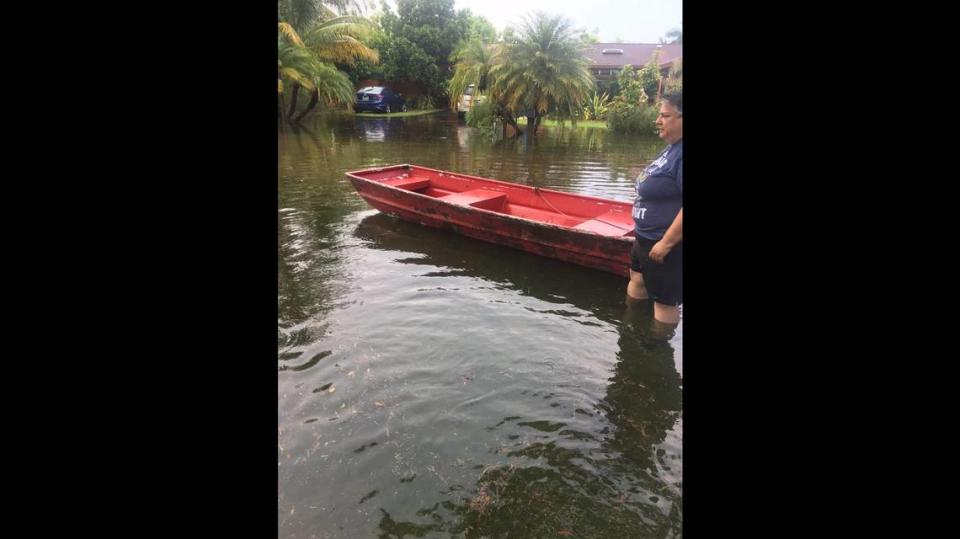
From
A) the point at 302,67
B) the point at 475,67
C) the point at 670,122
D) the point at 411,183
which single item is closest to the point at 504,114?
the point at 475,67

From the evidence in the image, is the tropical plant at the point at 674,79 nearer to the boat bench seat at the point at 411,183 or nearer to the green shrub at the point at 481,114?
the boat bench seat at the point at 411,183

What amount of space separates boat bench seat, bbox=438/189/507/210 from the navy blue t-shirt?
4.45 meters

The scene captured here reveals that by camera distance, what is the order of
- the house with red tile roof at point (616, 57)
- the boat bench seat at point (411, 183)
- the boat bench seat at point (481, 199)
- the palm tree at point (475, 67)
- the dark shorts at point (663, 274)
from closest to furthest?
the dark shorts at point (663, 274) < the boat bench seat at point (481, 199) < the boat bench seat at point (411, 183) < the palm tree at point (475, 67) < the house with red tile roof at point (616, 57)

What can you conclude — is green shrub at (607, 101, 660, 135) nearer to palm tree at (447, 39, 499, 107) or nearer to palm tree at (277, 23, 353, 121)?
palm tree at (447, 39, 499, 107)

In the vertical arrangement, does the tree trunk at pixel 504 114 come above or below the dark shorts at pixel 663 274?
above

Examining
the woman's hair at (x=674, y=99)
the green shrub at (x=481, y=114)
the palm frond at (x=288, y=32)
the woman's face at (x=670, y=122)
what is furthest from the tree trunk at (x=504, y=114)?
the woman's hair at (x=674, y=99)

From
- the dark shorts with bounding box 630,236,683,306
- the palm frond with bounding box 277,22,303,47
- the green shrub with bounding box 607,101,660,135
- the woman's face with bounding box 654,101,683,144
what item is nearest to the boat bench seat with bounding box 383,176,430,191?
the dark shorts with bounding box 630,236,683,306

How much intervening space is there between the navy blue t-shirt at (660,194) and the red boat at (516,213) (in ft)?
6.99

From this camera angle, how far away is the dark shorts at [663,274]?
4.44 metres

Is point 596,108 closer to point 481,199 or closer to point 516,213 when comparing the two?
point 516,213

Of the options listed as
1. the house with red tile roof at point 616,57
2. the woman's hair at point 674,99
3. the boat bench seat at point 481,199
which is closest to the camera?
the woman's hair at point 674,99
